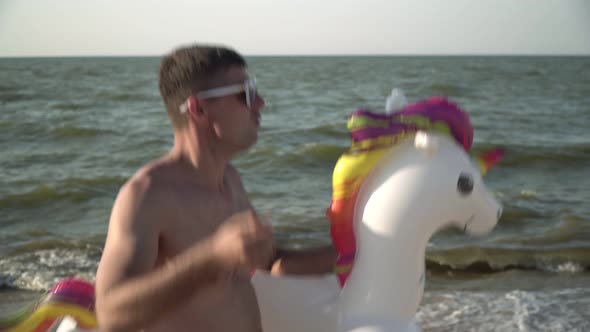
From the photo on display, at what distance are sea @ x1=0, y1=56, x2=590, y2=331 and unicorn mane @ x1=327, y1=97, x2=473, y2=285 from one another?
6.80ft

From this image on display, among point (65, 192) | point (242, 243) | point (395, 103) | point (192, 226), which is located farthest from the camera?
point (65, 192)

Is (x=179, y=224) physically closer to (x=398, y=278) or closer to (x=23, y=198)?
(x=398, y=278)

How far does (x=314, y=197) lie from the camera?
735 centimetres

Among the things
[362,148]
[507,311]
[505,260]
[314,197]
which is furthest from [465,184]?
[314,197]

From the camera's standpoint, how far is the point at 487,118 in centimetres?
1365

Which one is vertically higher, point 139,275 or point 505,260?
point 139,275

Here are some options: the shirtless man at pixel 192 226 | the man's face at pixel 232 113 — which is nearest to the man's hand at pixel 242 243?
the shirtless man at pixel 192 226

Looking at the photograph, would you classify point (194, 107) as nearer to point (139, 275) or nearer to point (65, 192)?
point (139, 275)

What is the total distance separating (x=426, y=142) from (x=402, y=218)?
Answer: 9.6 inches

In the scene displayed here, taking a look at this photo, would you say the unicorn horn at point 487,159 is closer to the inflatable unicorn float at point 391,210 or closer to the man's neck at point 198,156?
the inflatable unicorn float at point 391,210

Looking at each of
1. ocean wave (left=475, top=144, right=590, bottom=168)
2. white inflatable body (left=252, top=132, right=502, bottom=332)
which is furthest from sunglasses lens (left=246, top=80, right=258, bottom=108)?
ocean wave (left=475, top=144, right=590, bottom=168)

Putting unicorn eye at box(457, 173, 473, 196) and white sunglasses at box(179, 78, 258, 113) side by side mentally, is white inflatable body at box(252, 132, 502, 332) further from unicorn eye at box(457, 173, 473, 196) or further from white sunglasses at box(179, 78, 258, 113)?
white sunglasses at box(179, 78, 258, 113)

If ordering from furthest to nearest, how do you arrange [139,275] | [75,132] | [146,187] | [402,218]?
[75,132] < [402,218] < [146,187] < [139,275]

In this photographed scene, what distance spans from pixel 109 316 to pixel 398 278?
35.0 inches
